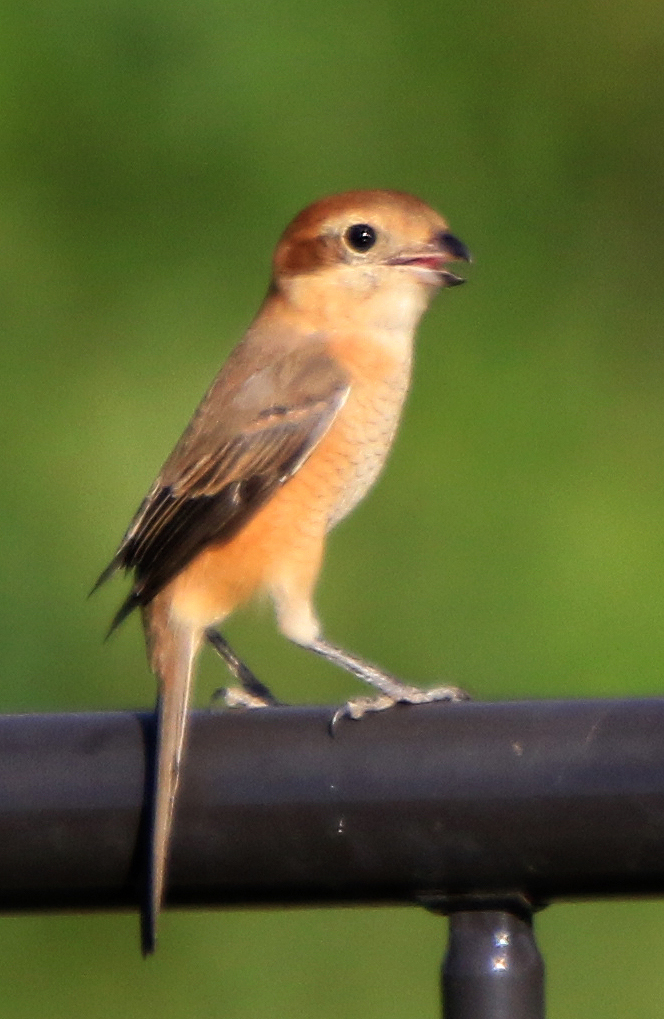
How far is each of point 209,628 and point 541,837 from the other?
1653mm

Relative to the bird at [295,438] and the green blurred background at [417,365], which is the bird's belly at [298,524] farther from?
the green blurred background at [417,365]

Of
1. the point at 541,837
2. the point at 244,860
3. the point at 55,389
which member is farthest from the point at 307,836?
the point at 55,389

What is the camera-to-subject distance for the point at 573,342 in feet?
19.9

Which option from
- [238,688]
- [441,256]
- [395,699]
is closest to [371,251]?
[441,256]

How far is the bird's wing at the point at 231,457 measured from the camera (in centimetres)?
349

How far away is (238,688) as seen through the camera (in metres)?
3.65

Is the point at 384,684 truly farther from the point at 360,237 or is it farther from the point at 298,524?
the point at 360,237

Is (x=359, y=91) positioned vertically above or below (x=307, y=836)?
above

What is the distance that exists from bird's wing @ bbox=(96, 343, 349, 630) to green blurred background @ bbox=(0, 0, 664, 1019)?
4.78ft

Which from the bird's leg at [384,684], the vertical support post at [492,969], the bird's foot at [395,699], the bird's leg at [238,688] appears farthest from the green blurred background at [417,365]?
the vertical support post at [492,969]

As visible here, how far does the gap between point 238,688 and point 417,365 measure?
2.39 metres

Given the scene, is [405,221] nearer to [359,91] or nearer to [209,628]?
[209,628]

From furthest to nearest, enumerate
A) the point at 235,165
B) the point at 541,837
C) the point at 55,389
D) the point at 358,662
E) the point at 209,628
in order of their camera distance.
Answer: the point at 235,165, the point at 55,389, the point at 209,628, the point at 358,662, the point at 541,837

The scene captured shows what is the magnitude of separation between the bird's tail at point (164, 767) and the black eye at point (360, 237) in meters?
0.87
